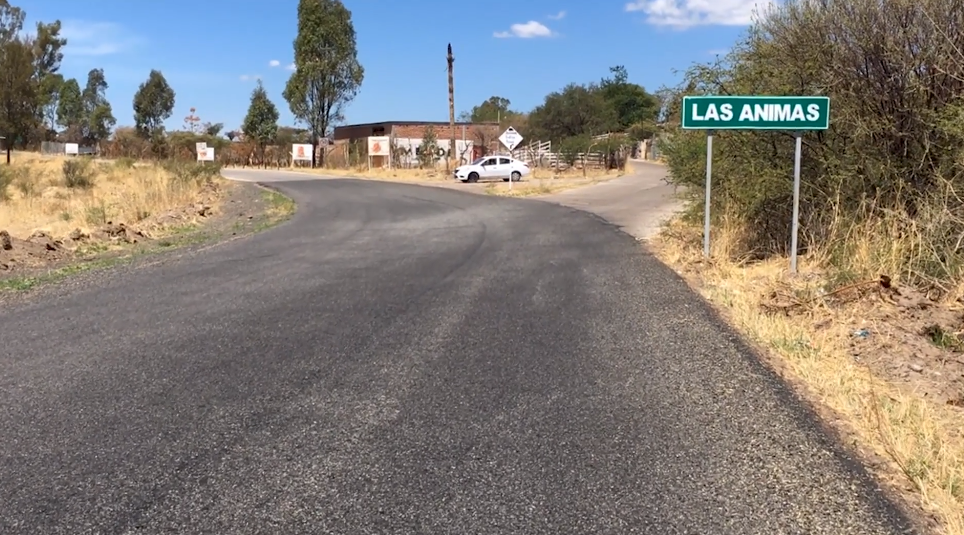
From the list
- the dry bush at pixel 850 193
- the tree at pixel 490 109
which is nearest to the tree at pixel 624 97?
the tree at pixel 490 109

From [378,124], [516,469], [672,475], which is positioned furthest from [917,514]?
[378,124]

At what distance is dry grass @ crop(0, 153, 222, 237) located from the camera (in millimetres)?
20469

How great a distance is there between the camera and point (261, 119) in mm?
79562

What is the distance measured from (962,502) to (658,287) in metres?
6.56

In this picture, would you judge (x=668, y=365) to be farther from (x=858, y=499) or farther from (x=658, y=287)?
(x=658, y=287)

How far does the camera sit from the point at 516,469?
14.5 ft

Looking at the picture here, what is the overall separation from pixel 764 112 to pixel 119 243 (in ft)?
39.6

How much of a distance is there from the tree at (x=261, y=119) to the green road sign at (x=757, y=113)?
72043 mm

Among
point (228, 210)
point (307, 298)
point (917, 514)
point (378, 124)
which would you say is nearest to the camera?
point (917, 514)

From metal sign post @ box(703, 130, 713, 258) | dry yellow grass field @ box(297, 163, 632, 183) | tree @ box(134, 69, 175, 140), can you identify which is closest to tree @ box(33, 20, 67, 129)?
tree @ box(134, 69, 175, 140)

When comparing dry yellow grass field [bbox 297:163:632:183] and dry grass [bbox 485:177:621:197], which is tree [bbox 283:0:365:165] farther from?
dry grass [bbox 485:177:621:197]

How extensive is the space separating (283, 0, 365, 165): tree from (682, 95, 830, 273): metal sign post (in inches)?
2300

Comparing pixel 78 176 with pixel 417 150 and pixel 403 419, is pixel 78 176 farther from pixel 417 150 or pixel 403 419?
pixel 403 419

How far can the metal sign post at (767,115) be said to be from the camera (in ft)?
33.1
